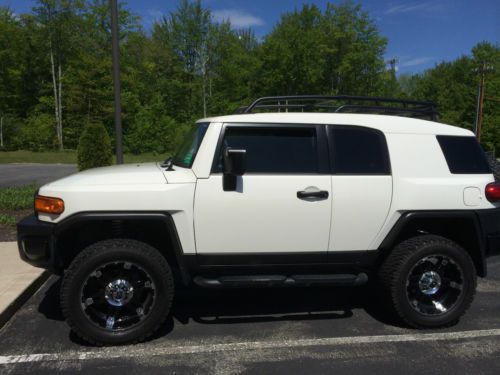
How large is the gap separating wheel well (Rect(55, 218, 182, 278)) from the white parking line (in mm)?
687

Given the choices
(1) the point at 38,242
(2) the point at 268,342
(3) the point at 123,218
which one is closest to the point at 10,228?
(1) the point at 38,242

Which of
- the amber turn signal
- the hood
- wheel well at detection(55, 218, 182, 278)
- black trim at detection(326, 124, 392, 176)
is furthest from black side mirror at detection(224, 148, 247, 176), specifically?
the amber turn signal

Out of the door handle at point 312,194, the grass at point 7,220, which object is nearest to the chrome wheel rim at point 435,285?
the door handle at point 312,194

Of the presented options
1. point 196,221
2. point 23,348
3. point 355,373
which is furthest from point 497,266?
point 23,348

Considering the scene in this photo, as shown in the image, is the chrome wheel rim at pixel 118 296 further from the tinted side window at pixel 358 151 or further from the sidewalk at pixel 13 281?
the tinted side window at pixel 358 151

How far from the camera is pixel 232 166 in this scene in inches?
128

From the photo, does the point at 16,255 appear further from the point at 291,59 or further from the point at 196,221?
the point at 291,59

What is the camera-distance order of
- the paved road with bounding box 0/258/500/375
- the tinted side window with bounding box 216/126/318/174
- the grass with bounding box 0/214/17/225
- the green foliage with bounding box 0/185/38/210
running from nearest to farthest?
the paved road with bounding box 0/258/500/375, the tinted side window with bounding box 216/126/318/174, the grass with bounding box 0/214/17/225, the green foliage with bounding box 0/185/38/210

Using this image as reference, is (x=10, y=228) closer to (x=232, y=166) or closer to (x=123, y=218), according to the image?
(x=123, y=218)

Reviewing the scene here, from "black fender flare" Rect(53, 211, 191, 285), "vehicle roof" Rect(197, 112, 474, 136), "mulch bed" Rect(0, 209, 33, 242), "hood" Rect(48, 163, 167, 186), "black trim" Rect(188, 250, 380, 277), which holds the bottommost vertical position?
"mulch bed" Rect(0, 209, 33, 242)

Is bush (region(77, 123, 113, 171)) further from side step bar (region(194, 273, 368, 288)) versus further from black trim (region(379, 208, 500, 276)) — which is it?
black trim (region(379, 208, 500, 276))

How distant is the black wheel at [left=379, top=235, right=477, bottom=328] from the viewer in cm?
369

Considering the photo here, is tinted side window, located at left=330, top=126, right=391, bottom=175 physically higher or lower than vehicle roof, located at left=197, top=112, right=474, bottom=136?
lower

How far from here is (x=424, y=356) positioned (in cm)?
334
